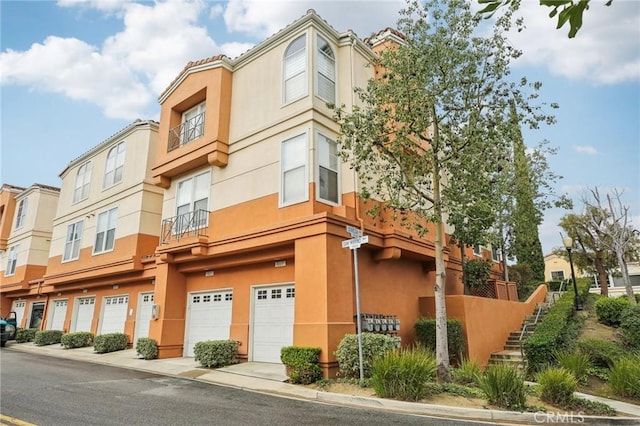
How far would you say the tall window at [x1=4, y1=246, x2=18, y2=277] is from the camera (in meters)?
27.9

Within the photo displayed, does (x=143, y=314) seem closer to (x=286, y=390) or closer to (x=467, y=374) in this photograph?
(x=286, y=390)

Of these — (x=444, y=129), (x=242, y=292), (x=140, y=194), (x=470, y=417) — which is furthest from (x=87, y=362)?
(x=444, y=129)

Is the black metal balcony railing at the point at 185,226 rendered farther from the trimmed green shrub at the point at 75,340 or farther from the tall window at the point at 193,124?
the trimmed green shrub at the point at 75,340

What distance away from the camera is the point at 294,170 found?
40.2ft

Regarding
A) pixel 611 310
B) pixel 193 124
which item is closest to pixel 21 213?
pixel 193 124

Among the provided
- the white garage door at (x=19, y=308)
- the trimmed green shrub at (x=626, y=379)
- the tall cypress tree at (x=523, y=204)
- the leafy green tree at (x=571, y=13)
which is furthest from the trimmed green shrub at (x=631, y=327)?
the white garage door at (x=19, y=308)

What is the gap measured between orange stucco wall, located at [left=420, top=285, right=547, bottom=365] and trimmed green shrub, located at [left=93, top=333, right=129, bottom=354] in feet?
40.3

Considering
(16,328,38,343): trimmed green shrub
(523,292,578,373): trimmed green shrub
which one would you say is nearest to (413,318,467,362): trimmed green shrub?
(523,292,578,373): trimmed green shrub

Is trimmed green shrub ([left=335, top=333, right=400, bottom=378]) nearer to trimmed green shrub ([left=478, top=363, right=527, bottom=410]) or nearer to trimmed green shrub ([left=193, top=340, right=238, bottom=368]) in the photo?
trimmed green shrub ([left=478, top=363, right=527, bottom=410])

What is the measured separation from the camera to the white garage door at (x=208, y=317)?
13.7m

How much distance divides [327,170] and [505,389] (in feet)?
24.5

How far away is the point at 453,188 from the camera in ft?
33.6

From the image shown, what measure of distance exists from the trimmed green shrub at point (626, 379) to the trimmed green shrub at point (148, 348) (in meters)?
13.0

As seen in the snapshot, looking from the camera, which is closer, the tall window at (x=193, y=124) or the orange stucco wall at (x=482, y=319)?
A: the orange stucco wall at (x=482, y=319)
